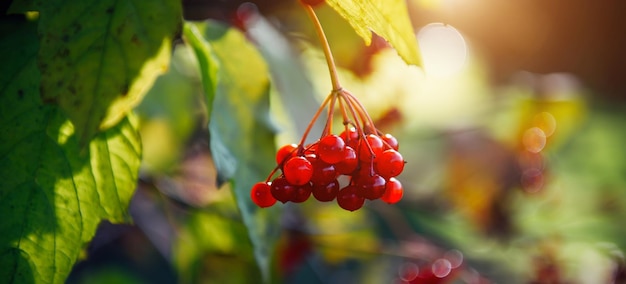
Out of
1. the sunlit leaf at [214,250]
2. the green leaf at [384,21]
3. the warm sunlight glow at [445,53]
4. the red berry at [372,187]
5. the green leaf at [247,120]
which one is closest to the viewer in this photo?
the green leaf at [384,21]

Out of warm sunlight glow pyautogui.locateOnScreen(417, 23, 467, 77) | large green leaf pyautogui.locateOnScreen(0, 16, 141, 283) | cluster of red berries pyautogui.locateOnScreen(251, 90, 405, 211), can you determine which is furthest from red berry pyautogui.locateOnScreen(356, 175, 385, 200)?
warm sunlight glow pyautogui.locateOnScreen(417, 23, 467, 77)

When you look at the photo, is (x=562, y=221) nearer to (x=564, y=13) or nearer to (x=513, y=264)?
(x=513, y=264)

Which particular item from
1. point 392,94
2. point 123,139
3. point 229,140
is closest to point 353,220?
point 392,94

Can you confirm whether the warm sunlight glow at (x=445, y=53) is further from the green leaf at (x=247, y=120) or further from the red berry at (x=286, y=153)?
the red berry at (x=286, y=153)

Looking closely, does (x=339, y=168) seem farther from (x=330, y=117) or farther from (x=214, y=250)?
(x=214, y=250)

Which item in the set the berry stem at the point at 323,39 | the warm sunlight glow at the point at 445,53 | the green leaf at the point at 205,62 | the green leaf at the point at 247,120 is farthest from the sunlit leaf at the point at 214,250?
the warm sunlight glow at the point at 445,53

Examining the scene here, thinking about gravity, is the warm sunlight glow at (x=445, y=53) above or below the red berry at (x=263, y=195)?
above

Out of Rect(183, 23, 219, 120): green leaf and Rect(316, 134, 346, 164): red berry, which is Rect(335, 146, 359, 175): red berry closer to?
Rect(316, 134, 346, 164): red berry
